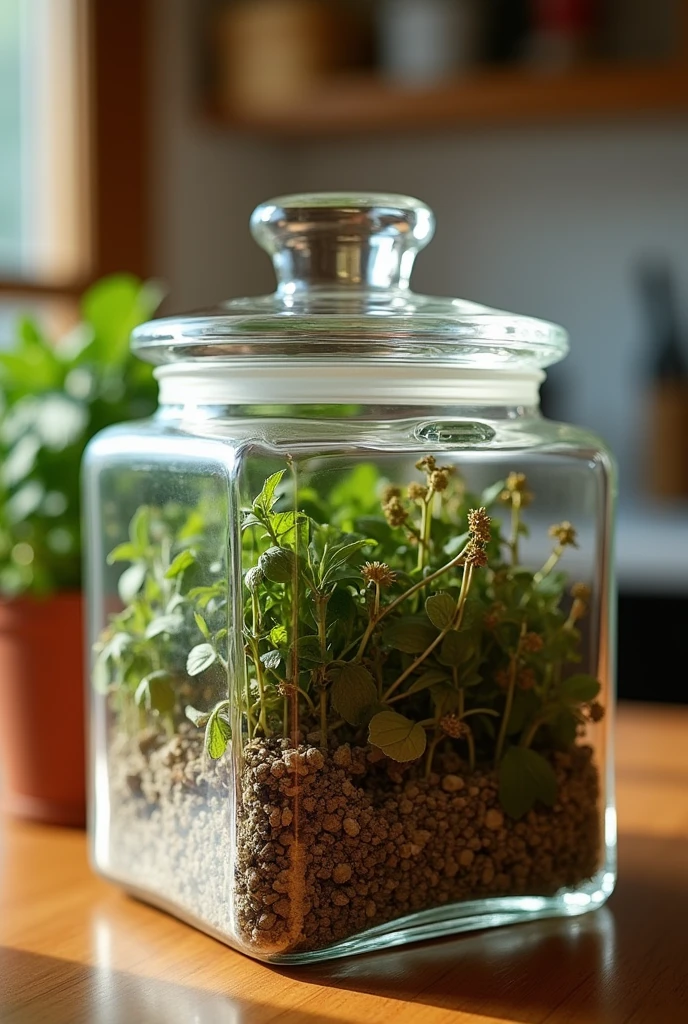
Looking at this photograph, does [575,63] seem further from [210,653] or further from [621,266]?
[210,653]

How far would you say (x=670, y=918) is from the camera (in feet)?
2.19

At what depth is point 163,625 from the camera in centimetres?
66

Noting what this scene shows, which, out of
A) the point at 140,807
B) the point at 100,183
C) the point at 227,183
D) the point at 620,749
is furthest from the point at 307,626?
the point at 227,183

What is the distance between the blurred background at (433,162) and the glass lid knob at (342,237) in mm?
1263

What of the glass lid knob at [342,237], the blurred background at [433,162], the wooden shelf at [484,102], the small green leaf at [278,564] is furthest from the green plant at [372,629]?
the wooden shelf at [484,102]

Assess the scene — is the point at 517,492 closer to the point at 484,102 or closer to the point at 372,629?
the point at 372,629

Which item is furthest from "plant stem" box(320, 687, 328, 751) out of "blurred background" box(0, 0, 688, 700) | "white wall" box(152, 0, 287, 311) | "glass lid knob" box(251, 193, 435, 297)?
"white wall" box(152, 0, 287, 311)

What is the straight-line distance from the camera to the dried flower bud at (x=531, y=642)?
2.11ft

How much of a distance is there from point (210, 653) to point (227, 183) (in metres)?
1.85

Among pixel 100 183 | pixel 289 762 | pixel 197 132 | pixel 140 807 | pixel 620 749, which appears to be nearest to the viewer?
pixel 289 762

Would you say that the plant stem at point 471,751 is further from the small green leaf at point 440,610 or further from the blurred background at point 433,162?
the blurred background at point 433,162

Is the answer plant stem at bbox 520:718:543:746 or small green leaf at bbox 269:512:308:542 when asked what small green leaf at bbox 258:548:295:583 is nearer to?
small green leaf at bbox 269:512:308:542

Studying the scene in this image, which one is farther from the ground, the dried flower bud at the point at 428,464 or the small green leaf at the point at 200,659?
the dried flower bud at the point at 428,464

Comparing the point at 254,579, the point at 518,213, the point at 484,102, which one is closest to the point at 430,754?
the point at 254,579
